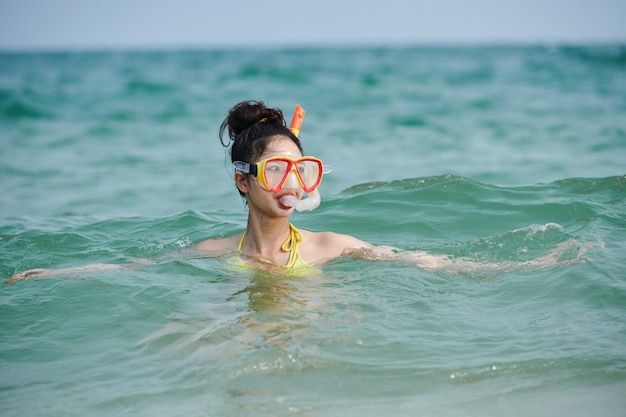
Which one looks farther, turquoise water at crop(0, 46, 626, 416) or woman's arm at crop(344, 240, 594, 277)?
woman's arm at crop(344, 240, 594, 277)

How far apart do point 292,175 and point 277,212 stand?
302mm

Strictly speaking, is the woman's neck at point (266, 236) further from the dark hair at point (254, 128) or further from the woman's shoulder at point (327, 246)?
the dark hair at point (254, 128)

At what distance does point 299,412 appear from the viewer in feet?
10.5

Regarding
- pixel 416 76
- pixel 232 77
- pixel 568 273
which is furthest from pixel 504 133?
pixel 232 77

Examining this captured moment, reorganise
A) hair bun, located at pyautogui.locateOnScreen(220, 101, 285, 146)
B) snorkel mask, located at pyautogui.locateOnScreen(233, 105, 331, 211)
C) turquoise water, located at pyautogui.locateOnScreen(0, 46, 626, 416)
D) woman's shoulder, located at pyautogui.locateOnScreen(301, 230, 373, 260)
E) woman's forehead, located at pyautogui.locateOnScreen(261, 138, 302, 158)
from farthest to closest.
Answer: woman's shoulder, located at pyautogui.locateOnScreen(301, 230, 373, 260), hair bun, located at pyautogui.locateOnScreen(220, 101, 285, 146), woman's forehead, located at pyautogui.locateOnScreen(261, 138, 302, 158), snorkel mask, located at pyautogui.locateOnScreen(233, 105, 331, 211), turquoise water, located at pyautogui.locateOnScreen(0, 46, 626, 416)

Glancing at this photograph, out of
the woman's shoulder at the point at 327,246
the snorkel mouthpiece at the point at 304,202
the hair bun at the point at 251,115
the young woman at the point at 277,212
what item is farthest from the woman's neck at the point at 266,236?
the hair bun at the point at 251,115

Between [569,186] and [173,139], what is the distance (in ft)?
29.1

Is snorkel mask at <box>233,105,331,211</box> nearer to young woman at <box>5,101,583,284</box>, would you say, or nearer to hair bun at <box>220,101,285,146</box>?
young woman at <box>5,101,583,284</box>

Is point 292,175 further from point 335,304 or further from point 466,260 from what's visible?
point 466,260

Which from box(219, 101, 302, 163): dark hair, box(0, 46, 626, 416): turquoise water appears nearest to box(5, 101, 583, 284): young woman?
box(219, 101, 302, 163): dark hair

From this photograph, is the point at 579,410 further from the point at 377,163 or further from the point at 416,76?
the point at 416,76

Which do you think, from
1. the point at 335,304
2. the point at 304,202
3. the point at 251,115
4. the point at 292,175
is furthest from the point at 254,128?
the point at 335,304

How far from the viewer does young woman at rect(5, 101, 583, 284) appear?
4.32 m

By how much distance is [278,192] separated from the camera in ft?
14.3
